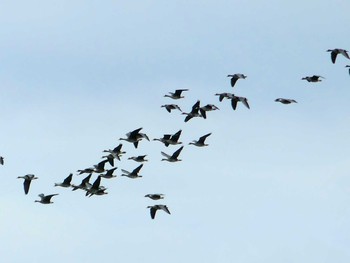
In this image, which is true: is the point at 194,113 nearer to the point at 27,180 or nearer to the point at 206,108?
the point at 206,108

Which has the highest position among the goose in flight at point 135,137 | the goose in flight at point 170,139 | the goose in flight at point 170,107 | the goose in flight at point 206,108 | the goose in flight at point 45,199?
the goose in flight at point 170,107

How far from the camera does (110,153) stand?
465 ft

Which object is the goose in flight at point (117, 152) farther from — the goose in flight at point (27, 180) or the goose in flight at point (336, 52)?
the goose in flight at point (336, 52)

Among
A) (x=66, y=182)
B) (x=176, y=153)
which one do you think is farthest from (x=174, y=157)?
(x=66, y=182)

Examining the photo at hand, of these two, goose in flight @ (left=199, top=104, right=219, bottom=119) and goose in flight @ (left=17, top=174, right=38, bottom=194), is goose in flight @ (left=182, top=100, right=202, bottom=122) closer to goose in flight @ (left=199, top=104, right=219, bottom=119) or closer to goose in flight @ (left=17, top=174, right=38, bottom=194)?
goose in flight @ (left=199, top=104, right=219, bottom=119)

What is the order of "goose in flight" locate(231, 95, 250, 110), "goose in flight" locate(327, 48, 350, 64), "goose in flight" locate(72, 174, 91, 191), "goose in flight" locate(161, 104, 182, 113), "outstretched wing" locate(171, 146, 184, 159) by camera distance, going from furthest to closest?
"goose in flight" locate(161, 104, 182, 113)
"goose in flight" locate(72, 174, 91, 191)
"outstretched wing" locate(171, 146, 184, 159)
"goose in flight" locate(231, 95, 250, 110)
"goose in flight" locate(327, 48, 350, 64)

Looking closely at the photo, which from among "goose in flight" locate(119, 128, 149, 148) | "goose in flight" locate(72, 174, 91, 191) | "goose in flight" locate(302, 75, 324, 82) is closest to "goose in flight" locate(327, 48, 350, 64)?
"goose in flight" locate(302, 75, 324, 82)

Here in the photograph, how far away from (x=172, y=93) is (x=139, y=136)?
470 cm

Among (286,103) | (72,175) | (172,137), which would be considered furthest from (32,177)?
(286,103)

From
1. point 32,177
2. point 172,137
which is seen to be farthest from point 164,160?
point 32,177

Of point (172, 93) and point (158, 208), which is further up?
point (172, 93)

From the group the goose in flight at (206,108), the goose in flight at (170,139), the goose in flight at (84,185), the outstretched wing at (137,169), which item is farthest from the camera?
the outstretched wing at (137,169)

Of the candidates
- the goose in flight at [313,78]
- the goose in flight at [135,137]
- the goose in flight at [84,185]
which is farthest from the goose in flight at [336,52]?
the goose in flight at [84,185]

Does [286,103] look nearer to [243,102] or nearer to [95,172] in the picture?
[243,102]
